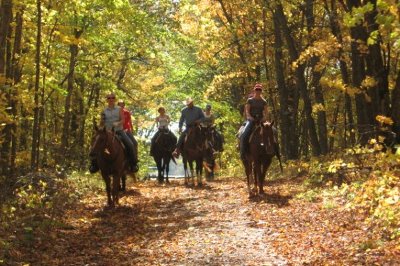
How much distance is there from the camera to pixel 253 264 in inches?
313

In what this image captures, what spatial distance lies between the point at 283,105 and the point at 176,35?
5470 mm

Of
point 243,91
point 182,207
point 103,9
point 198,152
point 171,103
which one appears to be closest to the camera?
point 182,207

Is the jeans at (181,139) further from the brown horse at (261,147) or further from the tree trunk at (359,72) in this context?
the tree trunk at (359,72)

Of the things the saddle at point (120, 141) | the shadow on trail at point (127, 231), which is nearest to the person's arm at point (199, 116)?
the shadow on trail at point (127, 231)

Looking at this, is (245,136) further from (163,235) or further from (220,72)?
(220,72)

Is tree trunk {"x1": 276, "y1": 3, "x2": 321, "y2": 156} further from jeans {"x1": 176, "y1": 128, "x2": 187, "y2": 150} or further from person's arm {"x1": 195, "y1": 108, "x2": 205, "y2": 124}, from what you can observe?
jeans {"x1": 176, "y1": 128, "x2": 187, "y2": 150}

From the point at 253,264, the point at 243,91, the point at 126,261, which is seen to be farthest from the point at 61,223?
the point at 243,91

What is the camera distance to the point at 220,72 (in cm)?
3850

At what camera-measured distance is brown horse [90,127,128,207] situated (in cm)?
1335

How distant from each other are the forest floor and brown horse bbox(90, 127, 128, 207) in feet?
1.90

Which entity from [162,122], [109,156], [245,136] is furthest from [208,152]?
[109,156]

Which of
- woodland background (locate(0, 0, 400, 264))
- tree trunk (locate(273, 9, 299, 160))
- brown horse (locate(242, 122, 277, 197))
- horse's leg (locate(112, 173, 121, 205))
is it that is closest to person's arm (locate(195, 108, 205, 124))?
woodland background (locate(0, 0, 400, 264))

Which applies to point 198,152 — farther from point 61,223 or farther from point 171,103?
point 171,103

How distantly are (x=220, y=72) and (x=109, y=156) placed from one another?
83.3 feet
